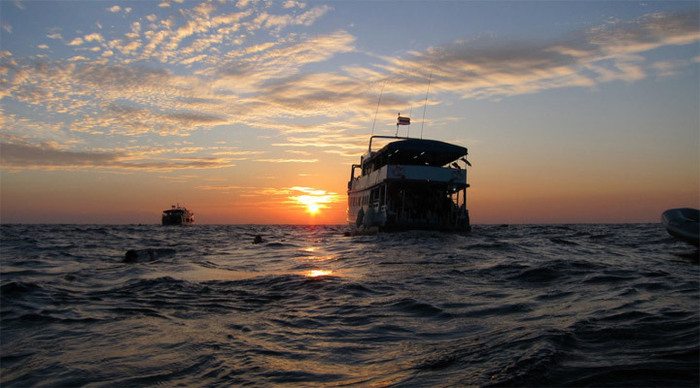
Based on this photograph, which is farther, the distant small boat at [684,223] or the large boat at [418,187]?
the large boat at [418,187]

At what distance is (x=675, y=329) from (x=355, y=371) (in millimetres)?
4019

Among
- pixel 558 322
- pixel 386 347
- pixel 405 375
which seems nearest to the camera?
pixel 405 375

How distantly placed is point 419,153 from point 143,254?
69.2ft

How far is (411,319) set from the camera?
7562mm

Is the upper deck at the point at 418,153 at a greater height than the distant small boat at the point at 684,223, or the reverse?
the upper deck at the point at 418,153

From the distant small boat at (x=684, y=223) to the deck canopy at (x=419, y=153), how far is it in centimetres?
2343

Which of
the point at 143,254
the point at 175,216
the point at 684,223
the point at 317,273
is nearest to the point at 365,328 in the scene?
the point at 684,223

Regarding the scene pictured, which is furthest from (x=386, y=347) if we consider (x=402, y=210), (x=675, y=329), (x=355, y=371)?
(x=402, y=210)

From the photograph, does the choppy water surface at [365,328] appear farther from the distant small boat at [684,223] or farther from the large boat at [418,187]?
the large boat at [418,187]

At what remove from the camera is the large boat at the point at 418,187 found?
32.4m

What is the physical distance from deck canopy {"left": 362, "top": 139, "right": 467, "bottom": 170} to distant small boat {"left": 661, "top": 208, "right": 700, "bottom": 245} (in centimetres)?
2343

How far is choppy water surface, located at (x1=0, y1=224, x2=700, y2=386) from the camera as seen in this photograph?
4.82 m

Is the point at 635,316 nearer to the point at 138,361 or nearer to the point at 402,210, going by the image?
the point at 138,361

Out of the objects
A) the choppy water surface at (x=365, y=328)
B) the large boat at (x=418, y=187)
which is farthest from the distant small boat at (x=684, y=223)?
the large boat at (x=418, y=187)
